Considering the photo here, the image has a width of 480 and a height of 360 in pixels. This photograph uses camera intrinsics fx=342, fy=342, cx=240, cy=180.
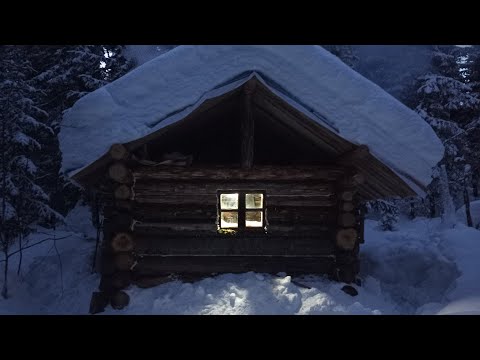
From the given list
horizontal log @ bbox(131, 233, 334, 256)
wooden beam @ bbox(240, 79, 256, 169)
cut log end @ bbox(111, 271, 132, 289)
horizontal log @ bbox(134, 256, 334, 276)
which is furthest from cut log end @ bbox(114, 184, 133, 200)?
wooden beam @ bbox(240, 79, 256, 169)

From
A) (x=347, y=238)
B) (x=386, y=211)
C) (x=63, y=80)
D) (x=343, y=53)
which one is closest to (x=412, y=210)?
(x=386, y=211)

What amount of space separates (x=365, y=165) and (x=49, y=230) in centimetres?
1594

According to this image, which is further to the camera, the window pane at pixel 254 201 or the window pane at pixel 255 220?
the window pane at pixel 254 201

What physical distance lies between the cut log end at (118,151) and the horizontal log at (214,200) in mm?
1164

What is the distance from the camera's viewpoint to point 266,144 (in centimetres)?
845

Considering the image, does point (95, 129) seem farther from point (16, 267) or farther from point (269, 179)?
point (16, 267)

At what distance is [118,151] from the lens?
242 inches

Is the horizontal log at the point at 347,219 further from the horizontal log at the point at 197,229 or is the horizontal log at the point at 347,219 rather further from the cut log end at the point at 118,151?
the cut log end at the point at 118,151

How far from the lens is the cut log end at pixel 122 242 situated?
6637 millimetres

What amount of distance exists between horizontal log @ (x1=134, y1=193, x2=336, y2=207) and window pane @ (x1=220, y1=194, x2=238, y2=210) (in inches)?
12.7

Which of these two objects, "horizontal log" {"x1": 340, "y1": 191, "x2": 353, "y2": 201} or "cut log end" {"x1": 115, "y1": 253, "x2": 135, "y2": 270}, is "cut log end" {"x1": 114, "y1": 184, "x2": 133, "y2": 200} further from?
"horizontal log" {"x1": 340, "y1": 191, "x2": 353, "y2": 201}

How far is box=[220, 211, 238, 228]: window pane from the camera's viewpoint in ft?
24.3

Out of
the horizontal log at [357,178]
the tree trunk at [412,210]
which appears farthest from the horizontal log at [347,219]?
the tree trunk at [412,210]
